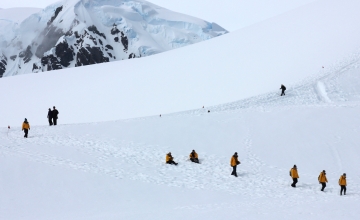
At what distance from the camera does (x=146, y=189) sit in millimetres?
14766

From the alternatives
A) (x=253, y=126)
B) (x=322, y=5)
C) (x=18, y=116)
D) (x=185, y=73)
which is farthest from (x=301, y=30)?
(x=18, y=116)

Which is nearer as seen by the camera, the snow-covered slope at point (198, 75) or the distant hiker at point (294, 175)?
the distant hiker at point (294, 175)

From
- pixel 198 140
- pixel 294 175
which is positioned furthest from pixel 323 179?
pixel 198 140

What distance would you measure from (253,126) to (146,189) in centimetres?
1140

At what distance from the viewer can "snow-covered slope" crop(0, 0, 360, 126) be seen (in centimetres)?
4012

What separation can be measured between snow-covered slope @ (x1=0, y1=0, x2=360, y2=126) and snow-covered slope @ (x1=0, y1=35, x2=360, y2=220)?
1289cm

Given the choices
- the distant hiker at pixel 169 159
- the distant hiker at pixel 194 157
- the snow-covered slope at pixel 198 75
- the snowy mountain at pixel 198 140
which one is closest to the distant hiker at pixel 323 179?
the snowy mountain at pixel 198 140

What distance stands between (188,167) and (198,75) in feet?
98.0

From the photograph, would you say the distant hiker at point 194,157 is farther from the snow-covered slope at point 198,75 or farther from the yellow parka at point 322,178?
the snow-covered slope at point 198,75

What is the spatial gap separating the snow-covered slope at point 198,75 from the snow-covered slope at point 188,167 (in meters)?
12.9

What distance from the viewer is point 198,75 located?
4688cm

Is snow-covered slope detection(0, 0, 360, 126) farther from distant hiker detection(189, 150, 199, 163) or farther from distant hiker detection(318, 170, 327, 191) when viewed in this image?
distant hiker detection(318, 170, 327, 191)

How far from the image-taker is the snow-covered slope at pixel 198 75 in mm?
40125

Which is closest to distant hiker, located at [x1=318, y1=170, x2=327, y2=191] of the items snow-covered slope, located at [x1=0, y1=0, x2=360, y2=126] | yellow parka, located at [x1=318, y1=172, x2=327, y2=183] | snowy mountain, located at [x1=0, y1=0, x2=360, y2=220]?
yellow parka, located at [x1=318, y1=172, x2=327, y2=183]
